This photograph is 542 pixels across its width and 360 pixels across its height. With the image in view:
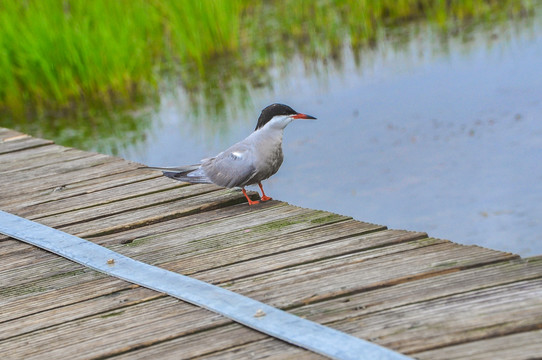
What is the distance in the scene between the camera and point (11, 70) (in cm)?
738

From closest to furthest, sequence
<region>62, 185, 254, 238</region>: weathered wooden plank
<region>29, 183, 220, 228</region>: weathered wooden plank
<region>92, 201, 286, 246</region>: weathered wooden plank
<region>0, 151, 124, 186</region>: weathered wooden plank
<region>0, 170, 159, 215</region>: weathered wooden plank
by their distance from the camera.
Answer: <region>92, 201, 286, 246</region>: weathered wooden plank → <region>62, 185, 254, 238</region>: weathered wooden plank → <region>29, 183, 220, 228</region>: weathered wooden plank → <region>0, 170, 159, 215</region>: weathered wooden plank → <region>0, 151, 124, 186</region>: weathered wooden plank

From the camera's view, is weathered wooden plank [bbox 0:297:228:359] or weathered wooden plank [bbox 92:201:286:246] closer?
weathered wooden plank [bbox 0:297:228:359]

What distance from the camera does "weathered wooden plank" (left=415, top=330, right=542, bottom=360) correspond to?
197cm

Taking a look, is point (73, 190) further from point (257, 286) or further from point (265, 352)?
point (265, 352)

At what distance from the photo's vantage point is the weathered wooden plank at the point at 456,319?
209 cm

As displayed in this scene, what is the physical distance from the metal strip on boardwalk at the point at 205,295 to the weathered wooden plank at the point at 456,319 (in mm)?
71

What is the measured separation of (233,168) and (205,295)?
2.78ft

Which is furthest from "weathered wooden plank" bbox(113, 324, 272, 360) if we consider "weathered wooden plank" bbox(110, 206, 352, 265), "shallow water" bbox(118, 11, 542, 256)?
"shallow water" bbox(118, 11, 542, 256)

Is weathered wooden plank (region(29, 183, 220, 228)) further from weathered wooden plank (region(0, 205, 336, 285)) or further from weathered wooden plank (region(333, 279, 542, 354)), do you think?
weathered wooden plank (region(333, 279, 542, 354))

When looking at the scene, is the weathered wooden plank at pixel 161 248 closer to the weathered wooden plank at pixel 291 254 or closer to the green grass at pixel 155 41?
the weathered wooden plank at pixel 291 254

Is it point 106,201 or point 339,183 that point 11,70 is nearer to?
point 339,183

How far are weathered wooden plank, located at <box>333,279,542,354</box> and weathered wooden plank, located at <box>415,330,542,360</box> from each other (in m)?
0.02

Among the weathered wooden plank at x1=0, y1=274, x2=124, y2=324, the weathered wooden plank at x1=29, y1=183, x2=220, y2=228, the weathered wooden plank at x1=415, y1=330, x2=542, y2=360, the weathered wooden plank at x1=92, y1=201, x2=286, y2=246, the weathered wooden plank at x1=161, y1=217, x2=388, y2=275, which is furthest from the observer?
the weathered wooden plank at x1=29, y1=183, x2=220, y2=228

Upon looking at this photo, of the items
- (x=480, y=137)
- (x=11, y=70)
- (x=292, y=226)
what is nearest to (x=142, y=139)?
(x=11, y=70)
